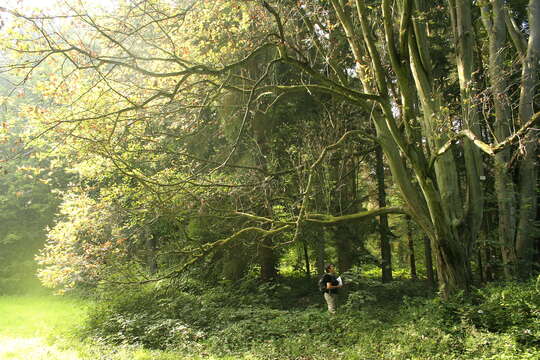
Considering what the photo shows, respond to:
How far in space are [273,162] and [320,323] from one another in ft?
13.8

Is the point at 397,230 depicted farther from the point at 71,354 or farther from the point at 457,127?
the point at 71,354

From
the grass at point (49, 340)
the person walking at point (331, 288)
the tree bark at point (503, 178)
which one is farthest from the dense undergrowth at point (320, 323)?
the tree bark at point (503, 178)

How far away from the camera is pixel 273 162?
1035cm

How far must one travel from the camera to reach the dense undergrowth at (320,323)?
588 centimetres

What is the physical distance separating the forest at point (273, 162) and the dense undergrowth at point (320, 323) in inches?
1.6

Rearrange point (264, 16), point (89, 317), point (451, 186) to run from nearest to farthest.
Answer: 1. point (264, 16)
2. point (451, 186)
3. point (89, 317)

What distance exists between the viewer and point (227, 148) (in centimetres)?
1134

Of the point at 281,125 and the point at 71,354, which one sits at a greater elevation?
the point at 281,125

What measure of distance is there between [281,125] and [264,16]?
4943 mm

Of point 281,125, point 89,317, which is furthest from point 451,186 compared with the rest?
point 89,317

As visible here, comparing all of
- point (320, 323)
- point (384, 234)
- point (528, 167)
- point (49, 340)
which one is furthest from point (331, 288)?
point (49, 340)

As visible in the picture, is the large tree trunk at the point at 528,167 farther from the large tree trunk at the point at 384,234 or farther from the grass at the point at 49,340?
the grass at the point at 49,340

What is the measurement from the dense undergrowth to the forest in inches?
1.6

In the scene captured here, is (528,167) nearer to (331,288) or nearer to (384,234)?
(384,234)
